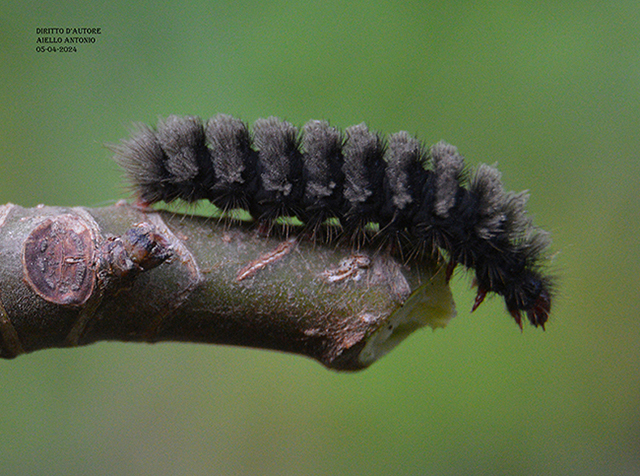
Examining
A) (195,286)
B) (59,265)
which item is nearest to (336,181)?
(195,286)

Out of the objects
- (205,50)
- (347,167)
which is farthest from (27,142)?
(347,167)

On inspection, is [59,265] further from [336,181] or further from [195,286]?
[336,181]

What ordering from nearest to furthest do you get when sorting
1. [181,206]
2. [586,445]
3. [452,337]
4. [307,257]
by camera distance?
[307,257], [181,206], [586,445], [452,337]

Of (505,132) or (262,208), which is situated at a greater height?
(505,132)

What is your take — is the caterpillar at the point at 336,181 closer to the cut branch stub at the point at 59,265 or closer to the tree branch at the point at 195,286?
the tree branch at the point at 195,286

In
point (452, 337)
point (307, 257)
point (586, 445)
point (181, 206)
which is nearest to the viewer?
point (307, 257)

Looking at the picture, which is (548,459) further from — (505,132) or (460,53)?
(460,53)

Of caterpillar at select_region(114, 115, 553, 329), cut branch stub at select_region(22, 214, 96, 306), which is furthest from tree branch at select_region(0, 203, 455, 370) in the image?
caterpillar at select_region(114, 115, 553, 329)

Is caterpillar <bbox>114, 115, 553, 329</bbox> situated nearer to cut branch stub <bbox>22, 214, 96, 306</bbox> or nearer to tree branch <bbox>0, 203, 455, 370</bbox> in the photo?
tree branch <bbox>0, 203, 455, 370</bbox>
